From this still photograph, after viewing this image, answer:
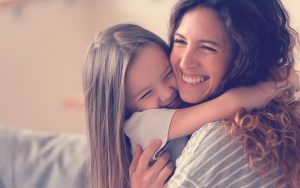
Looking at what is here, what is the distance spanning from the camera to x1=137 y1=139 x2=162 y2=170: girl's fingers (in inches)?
42.1

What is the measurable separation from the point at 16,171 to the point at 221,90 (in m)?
0.63

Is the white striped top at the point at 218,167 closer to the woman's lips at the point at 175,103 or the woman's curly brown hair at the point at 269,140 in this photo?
the woman's curly brown hair at the point at 269,140

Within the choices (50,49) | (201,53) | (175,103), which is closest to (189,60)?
(201,53)

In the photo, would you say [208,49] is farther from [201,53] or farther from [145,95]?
[145,95]

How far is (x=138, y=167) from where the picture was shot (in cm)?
110

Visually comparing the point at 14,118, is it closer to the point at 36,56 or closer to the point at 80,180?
the point at 36,56

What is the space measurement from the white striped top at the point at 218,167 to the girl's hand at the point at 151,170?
137mm

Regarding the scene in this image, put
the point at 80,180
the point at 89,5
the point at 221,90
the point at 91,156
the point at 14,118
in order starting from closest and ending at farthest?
1. the point at 221,90
2. the point at 91,156
3. the point at 80,180
4. the point at 14,118
5. the point at 89,5

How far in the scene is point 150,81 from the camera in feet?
3.59

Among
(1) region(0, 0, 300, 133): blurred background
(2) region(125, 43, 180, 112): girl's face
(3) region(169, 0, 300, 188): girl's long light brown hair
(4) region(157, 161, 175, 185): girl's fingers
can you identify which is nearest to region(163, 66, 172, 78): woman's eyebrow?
(2) region(125, 43, 180, 112): girl's face

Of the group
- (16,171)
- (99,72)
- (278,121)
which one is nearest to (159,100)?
(99,72)

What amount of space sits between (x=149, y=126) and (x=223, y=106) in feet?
0.58

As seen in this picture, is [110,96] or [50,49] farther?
[50,49]

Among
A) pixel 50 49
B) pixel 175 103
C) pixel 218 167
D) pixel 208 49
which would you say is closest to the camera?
pixel 218 167
